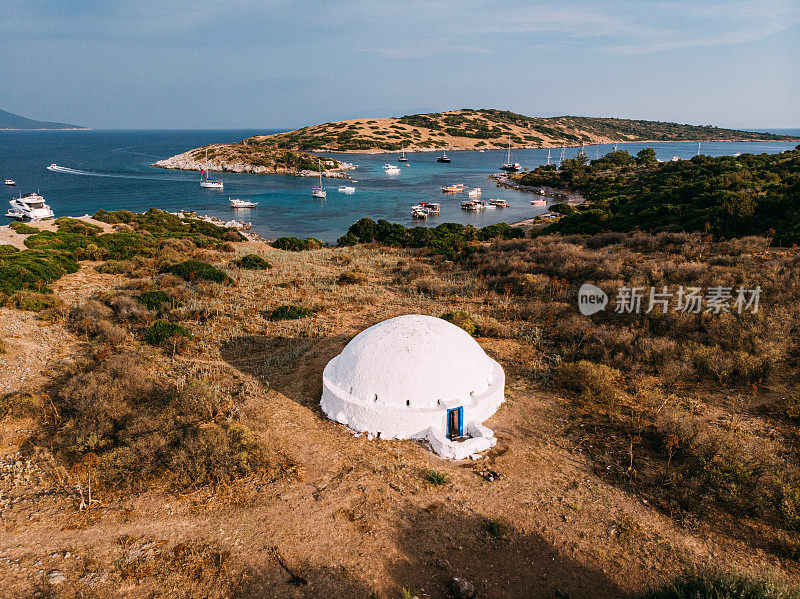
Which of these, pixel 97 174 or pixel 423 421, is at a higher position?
pixel 97 174

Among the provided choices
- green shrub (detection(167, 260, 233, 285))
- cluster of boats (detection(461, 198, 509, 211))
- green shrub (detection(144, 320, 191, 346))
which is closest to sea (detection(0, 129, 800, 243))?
cluster of boats (detection(461, 198, 509, 211))

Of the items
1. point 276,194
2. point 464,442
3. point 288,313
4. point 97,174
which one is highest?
point 97,174

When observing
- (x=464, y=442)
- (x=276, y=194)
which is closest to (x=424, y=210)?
(x=276, y=194)

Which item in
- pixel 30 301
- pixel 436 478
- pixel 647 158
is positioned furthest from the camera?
pixel 647 158

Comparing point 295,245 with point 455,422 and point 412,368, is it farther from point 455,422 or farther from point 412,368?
point 455,422

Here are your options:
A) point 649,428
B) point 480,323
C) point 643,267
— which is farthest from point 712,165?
point 649,428

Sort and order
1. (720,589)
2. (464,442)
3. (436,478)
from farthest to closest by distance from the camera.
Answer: (464,442) → (436,478) → (720,589)

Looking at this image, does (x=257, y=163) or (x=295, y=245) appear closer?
(x=295, y=245)
